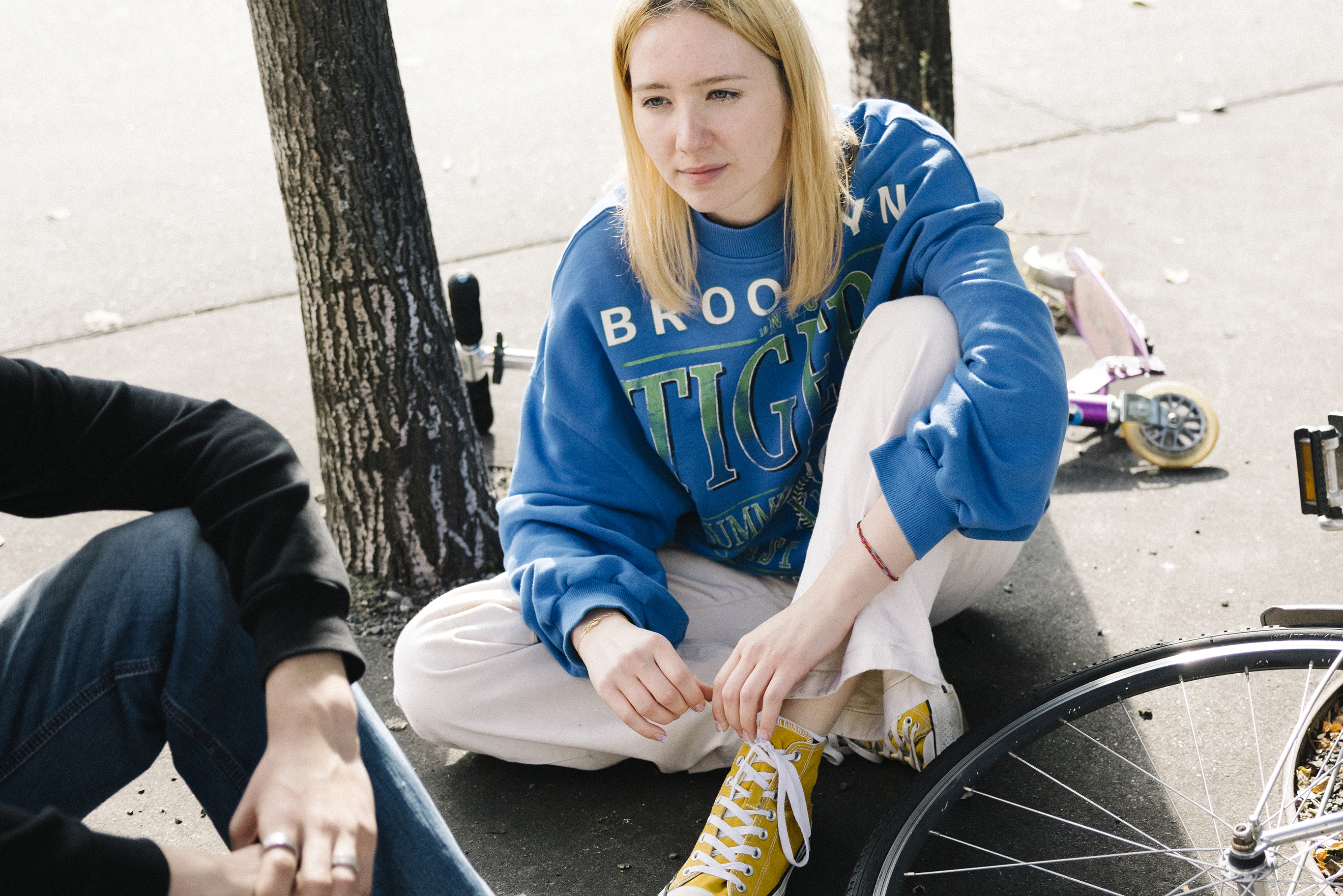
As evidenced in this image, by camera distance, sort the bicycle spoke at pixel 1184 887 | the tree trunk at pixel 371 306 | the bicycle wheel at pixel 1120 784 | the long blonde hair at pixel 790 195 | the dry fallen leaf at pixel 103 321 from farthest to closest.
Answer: the dry fallen leaf at pixel 103 321 → the tree trunk at pixel 371 306 → the long blonde hair at pixel 790 195 → the bicycle wheel at pixel 1120 784 → the bicycle spoke at pixel 1184 887

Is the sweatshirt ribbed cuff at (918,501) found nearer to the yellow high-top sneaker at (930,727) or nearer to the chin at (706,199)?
the yellow high-top sneaker at (930,727)

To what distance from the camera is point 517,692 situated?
2258 mm

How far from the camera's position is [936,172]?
215cm

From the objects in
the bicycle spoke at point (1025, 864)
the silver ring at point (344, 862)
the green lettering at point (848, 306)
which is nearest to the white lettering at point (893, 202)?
the green lettering at point (848, 306)

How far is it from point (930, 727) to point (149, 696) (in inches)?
47.6

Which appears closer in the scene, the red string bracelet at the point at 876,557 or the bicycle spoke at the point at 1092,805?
the red string bracelet at the point at 876,557

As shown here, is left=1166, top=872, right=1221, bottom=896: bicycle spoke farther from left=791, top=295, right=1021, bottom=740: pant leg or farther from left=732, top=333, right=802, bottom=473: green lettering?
left=732, top=333, right=802, bottom=473: green lettering

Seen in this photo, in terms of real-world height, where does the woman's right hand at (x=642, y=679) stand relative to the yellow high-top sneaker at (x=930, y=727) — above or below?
above

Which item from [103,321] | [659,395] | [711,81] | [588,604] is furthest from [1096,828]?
[103,321]

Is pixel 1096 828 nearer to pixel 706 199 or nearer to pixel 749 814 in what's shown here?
pixel 749 814

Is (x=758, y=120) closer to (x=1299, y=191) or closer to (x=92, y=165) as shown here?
(x=1299, y=191)

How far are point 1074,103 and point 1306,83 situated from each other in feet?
3.45

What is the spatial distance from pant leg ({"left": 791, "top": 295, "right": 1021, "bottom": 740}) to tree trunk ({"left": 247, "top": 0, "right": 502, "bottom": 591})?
3.61 ft

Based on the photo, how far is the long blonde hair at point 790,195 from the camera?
2059 millimetres
